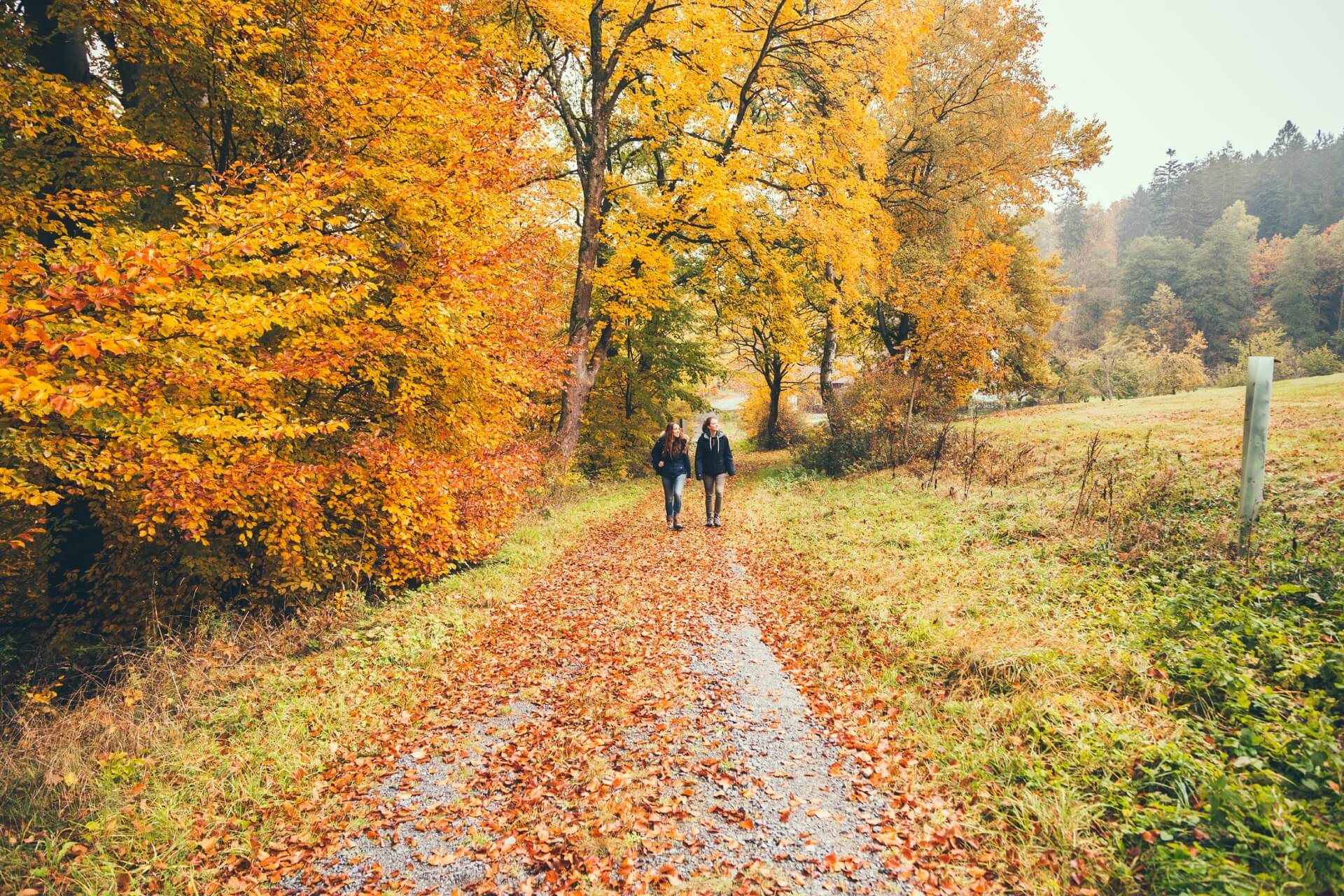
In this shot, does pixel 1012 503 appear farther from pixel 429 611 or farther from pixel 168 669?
pixel 168 669

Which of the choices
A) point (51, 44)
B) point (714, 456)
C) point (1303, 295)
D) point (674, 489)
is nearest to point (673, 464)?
point (674, 489)

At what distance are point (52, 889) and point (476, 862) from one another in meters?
2.27

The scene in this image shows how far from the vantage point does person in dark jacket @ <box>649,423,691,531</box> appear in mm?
11594

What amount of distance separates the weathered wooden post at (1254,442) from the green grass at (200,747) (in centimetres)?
852

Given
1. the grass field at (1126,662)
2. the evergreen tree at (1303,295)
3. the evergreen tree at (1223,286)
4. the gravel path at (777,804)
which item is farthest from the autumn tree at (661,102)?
the evergreen tree at (1223,286)

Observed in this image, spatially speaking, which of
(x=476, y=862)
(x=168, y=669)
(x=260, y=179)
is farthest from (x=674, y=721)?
(x=260, y=179)

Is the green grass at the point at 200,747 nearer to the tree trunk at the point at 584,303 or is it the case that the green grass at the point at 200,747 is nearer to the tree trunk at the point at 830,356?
the tree trunk at the point at 584,303

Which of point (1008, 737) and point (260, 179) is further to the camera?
point (260, 179)

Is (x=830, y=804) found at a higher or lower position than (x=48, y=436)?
lower

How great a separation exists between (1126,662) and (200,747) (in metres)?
7.40

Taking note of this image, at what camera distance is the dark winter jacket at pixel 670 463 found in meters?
11.6

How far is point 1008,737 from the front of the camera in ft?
14.0

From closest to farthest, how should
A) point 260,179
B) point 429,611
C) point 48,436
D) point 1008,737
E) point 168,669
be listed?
point 1008,737
point 48,436
point 168,669
point 260,179
point 429,611

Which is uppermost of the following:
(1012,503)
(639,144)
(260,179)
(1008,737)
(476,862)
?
(639,144)
